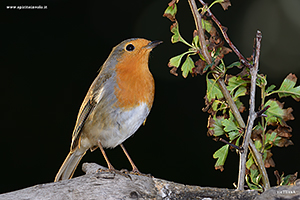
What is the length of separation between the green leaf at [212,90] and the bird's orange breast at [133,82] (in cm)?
34

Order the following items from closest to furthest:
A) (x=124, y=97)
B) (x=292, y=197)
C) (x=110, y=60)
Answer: (x=292, y=197), (x=124, y=97), (x=110, y=60)

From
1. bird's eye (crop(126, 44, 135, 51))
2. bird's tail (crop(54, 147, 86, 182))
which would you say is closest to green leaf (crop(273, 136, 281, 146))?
bird's eye (crop(126, 44, 135, 51))

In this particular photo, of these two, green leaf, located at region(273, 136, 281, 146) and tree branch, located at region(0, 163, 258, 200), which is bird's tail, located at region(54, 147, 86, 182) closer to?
tree branch, located at region(0, 163, 258, 200)

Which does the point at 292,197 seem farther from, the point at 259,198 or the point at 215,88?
the point at 215,88

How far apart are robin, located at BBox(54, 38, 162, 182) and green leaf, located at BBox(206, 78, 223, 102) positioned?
0.33 m

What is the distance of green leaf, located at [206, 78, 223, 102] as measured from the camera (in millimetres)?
1105

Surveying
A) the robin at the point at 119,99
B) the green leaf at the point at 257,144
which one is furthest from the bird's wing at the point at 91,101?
the green leaf at the point at 257,144

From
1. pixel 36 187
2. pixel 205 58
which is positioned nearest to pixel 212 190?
pixel 205 58

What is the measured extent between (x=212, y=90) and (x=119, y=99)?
16.2 inches

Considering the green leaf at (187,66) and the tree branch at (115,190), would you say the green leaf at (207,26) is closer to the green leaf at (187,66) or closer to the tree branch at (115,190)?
the green leaf at (187,66)

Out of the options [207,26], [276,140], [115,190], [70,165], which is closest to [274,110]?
[276,140]

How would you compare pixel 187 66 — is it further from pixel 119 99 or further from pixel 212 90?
pixel 119 99

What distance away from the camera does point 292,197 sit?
0.88 metres

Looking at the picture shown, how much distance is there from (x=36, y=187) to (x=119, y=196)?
278 mm
